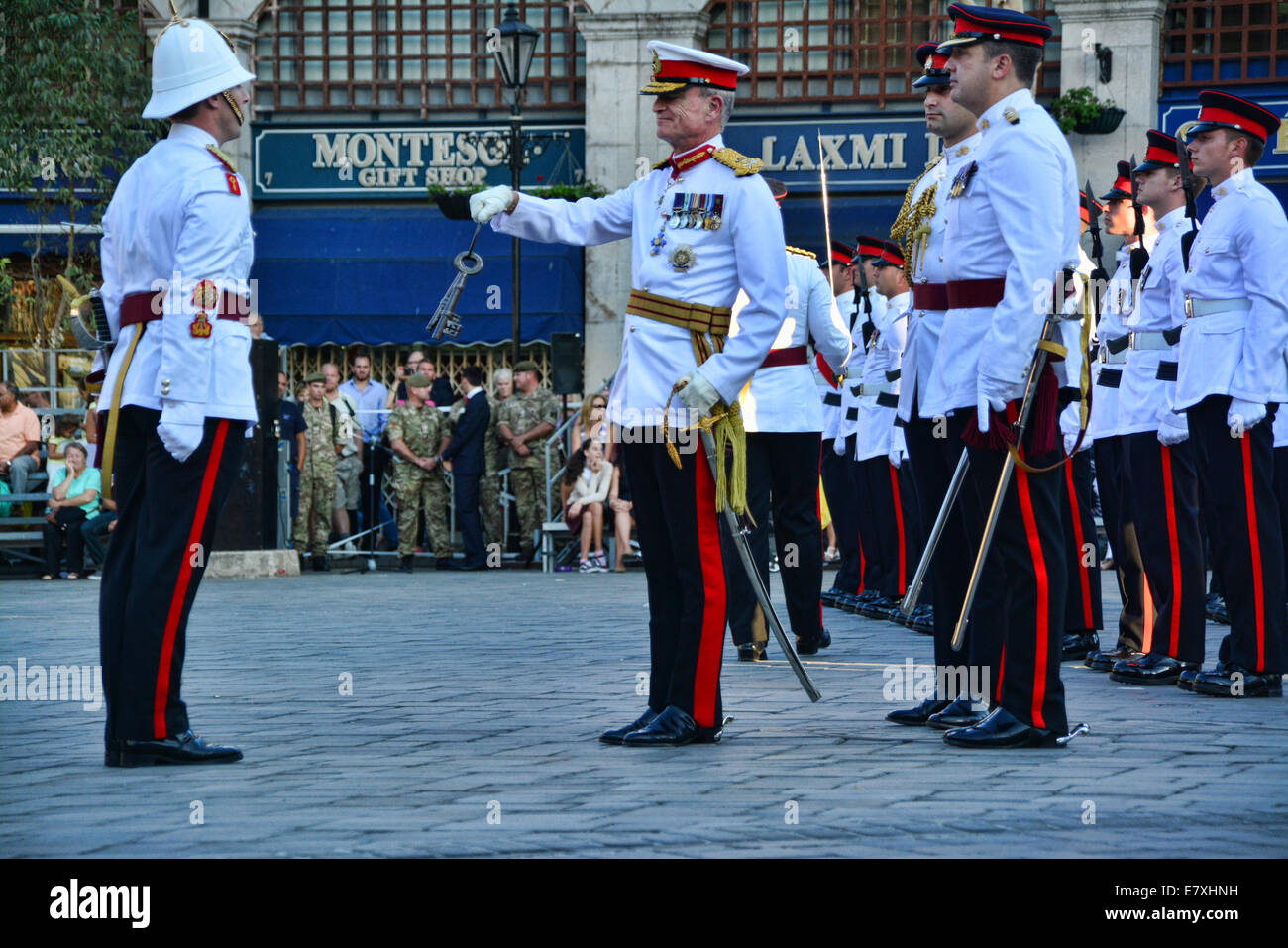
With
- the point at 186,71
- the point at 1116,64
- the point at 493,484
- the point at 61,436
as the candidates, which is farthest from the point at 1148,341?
the point at 1116,64

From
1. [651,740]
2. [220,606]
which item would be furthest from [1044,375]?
[220,606]

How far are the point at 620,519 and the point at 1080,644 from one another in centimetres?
826

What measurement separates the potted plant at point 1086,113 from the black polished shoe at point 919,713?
1623 cm

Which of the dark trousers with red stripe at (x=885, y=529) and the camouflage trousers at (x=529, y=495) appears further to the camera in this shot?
the camouflage trousers at (x=529, y=495)

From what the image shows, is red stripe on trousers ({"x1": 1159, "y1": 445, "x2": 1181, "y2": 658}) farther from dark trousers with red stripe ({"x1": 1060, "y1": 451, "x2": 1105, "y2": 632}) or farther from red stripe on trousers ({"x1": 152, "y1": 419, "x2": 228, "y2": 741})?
red stripe on trousers ({"x1": 152, "y1": 419, "x2": 228, "y2": 741})

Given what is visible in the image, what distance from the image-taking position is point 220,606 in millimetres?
12039

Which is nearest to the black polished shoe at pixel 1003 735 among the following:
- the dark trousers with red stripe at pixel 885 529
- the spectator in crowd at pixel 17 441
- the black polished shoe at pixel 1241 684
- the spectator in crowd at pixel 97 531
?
the black polished shoe at pixel 1241 684

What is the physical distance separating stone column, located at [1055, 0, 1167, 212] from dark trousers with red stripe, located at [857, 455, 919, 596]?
37.1 feet

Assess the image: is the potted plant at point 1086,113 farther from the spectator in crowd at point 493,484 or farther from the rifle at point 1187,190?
the rifle at point 1187,190

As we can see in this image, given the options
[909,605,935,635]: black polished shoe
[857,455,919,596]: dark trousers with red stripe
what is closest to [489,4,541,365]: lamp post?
[857,455,919,596]: dark trousers with red stripe

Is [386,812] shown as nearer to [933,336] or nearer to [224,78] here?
[224,78]

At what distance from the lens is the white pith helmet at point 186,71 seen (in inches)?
227

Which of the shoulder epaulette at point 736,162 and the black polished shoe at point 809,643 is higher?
the shoulder epaulette at point 736,162

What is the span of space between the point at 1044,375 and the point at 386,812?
A: 2.48 metres
